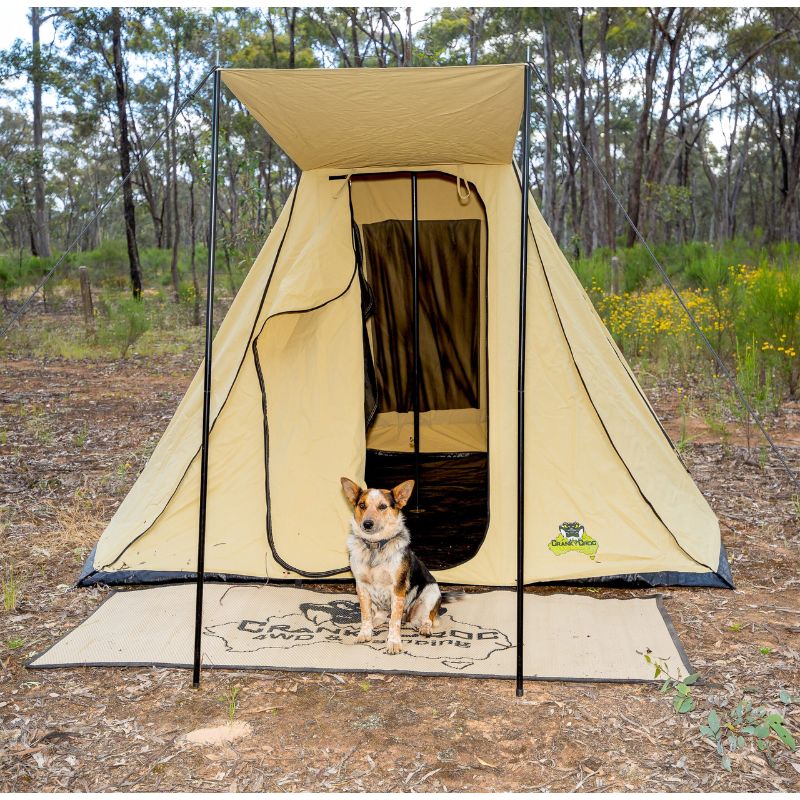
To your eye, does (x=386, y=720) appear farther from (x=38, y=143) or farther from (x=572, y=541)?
(x=38, y=143)

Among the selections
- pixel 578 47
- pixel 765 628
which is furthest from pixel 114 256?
pixel 765 628

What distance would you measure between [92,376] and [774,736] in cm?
862

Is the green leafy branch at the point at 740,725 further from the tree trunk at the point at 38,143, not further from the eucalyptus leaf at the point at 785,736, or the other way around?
the tree trunk at the point at 38,143

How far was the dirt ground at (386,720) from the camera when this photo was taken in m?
2.49

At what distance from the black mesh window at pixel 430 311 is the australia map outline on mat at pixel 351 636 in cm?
256

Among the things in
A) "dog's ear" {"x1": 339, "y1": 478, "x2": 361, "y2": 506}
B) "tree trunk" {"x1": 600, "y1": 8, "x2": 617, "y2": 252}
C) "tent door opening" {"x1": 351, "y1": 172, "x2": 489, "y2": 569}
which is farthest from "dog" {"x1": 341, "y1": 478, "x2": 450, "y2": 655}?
"tree trunk" {"x1": 600, "y1": 8, "x2": 617, "y2": 252}

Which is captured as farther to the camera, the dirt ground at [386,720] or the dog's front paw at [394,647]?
the dog's front paw at [394,647]

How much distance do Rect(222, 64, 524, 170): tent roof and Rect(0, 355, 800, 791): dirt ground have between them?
82.7 inches

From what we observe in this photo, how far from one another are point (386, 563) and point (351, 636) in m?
0.37

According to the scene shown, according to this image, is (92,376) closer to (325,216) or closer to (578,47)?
(325,216)

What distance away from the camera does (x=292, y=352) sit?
13.9ft

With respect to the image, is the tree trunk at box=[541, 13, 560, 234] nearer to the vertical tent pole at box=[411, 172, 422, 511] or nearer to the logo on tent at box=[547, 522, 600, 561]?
the vertical tent pole at box=[411, 172, 422, 511]

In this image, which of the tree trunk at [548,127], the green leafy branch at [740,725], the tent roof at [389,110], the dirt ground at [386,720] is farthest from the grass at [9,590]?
the tree trunk at [548,127]

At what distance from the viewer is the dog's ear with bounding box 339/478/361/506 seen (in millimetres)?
3332
